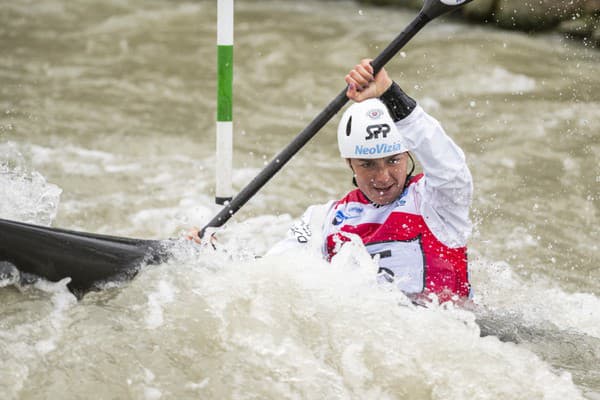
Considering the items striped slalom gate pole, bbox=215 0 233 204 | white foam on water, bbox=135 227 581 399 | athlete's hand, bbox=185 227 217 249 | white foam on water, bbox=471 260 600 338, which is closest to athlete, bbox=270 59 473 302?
white foam on water, bbox=135 227 581 399

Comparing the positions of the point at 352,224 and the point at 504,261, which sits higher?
the point at 352,224

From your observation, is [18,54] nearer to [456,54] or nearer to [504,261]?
[456,54]

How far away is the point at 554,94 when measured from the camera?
349 inches

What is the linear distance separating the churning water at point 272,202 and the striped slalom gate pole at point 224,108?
39cm

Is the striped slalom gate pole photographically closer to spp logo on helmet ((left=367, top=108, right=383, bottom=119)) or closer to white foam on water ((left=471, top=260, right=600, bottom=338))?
spp logo on helmet ((left=367, top=108, right=383, bottom=119))

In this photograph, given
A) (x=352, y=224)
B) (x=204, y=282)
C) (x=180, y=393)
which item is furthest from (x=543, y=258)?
(x=180, y=393)

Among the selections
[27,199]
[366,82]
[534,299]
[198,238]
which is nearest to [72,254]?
[198,238]

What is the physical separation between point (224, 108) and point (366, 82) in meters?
1.60

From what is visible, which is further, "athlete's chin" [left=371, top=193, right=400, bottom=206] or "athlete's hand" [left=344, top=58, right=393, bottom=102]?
"athlete's chin" [left=371, top=193, right=400, bottom=206]

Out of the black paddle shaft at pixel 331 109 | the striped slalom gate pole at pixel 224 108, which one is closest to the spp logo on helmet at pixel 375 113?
the black paddle shaft at pixel 331 109

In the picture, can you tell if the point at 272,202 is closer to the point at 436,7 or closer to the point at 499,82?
the point at 436,7

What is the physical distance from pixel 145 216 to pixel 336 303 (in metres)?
2.78

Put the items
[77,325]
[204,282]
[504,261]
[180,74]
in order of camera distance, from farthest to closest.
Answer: [180,74] < [504,261] < [204,282] < [77,325]

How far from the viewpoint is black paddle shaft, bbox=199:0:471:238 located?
372 cm
